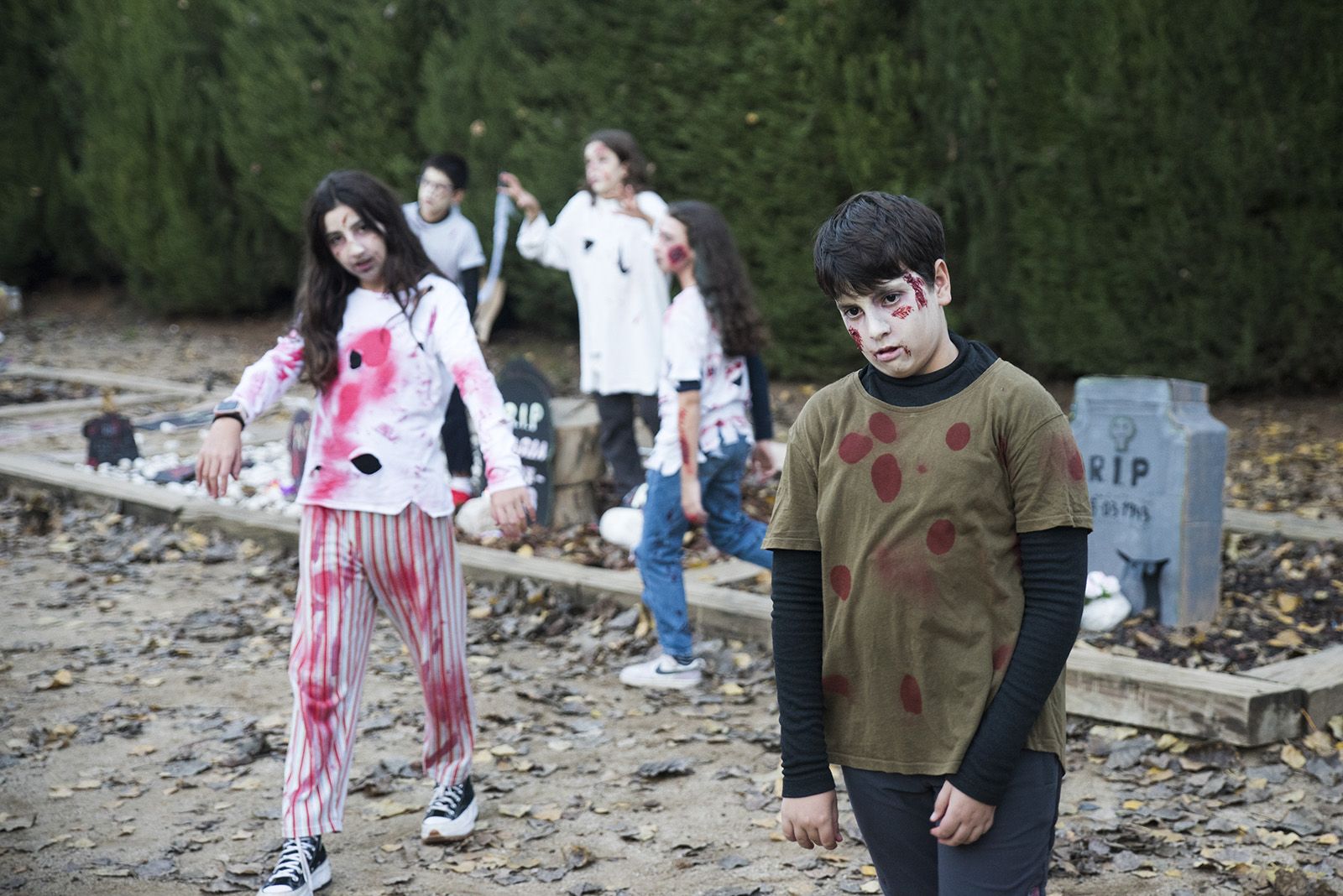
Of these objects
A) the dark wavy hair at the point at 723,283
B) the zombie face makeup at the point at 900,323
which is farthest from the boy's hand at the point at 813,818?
the dark wavy hair at the point at 723,283

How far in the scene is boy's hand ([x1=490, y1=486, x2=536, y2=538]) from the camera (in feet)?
12.1

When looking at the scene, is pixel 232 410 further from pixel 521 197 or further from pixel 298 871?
pixel 521 197

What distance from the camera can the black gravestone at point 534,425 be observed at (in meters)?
7.54

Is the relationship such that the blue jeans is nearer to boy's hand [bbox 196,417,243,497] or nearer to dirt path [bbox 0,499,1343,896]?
dirt path [bbox 0,499,1343,896]

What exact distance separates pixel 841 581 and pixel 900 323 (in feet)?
1.36

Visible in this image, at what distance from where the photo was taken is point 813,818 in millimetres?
2338

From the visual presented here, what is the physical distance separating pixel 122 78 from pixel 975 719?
16.8 metres

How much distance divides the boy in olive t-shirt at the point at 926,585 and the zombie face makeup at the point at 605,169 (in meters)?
5.10

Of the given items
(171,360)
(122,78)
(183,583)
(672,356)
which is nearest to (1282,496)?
(672,356)

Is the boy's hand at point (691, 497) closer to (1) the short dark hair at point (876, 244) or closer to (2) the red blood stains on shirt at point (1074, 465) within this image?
(1) the short dark hair at point (876, 244)

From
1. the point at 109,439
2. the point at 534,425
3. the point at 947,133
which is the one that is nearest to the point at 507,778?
the point at 534,425

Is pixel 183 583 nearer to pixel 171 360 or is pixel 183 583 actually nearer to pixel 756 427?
pixel 756 427

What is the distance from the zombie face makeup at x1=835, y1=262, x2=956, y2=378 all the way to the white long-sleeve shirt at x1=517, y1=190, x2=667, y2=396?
201 inches

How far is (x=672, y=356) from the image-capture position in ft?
17.3
